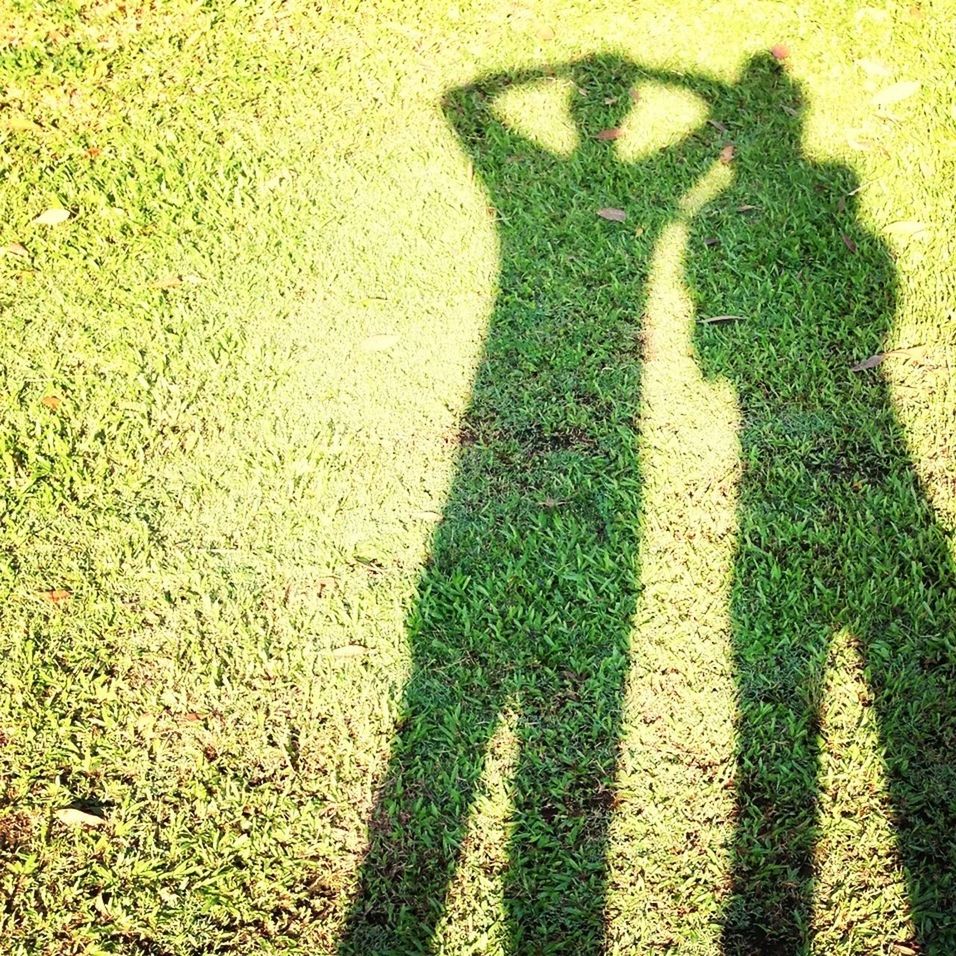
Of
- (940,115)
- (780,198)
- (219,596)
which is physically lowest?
(219,596)

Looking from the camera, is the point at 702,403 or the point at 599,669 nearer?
the point at 599,669

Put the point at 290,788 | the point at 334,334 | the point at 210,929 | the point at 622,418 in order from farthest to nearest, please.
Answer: the point at 334,334, the point at 622,418, the point at 290,788, the point at 210,929

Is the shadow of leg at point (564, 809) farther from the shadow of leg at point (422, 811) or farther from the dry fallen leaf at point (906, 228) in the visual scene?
the dry fallen leaf at point (906, 228)

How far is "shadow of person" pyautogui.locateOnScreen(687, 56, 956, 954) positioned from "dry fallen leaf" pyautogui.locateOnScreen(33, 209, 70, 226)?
3.10 m

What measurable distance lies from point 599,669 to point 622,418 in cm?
113

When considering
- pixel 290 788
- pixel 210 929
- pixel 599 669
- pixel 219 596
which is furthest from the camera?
pixel 219 596

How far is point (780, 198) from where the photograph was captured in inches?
176

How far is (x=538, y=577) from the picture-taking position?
3268 mm

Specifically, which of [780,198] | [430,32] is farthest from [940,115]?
[430,32]

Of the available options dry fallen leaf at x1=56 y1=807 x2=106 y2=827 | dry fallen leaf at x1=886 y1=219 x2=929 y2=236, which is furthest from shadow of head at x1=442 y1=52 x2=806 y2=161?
dry fallen leaf at x1=56 y1=807 x2=106 y2=827

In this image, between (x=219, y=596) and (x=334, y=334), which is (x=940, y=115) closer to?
(x=334, y=334)

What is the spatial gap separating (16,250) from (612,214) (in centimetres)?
291

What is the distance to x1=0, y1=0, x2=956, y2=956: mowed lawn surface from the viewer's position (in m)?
2.66

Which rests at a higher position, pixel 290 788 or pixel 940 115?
pixel 940 115
